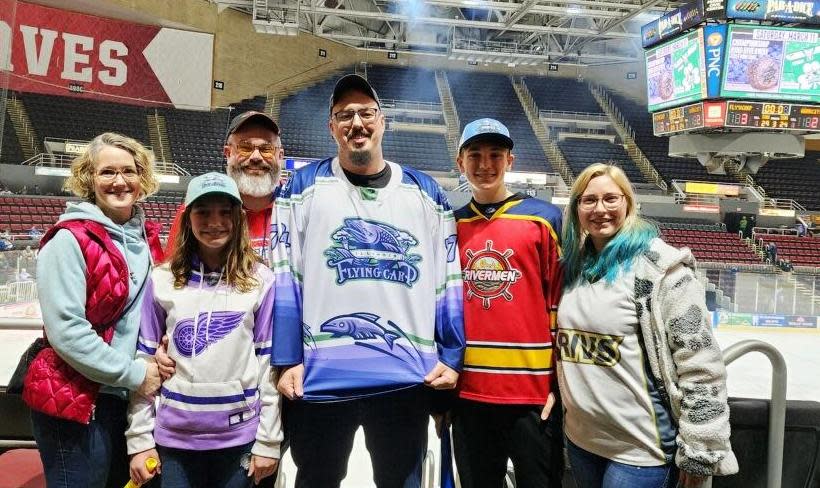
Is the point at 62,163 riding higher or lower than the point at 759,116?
lower

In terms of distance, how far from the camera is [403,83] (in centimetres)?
2070

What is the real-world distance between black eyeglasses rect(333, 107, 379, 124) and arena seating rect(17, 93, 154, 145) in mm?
15136

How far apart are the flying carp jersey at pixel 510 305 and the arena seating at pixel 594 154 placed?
54.7 ft

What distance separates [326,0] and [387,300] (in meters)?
18.2

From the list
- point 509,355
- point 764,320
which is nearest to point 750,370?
point 764,320

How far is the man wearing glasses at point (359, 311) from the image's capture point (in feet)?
5.00

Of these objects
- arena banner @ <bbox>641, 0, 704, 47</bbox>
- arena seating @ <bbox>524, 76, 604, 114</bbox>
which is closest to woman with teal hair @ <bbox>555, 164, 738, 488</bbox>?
arena banner @ <bbox>641, 0, 704, 47</bbox>

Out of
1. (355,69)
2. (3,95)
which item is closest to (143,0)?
(355,69)

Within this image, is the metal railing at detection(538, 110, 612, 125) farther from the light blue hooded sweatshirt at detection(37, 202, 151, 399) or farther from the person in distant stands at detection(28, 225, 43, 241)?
the light blue hooded sweatshirt at detection(37, 202, 151, 399)

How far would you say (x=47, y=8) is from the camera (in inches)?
575

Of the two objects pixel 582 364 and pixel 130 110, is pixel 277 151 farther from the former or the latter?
pixel 130 110

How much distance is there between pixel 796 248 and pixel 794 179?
5.82 meters

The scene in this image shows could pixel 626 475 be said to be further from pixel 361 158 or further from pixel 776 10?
pixel 776 10

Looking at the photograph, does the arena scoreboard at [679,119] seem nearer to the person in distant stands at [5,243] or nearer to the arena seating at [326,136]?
the arena seating at [326,136]
